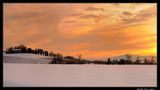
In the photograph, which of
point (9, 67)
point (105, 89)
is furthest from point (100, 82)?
point (9, 67)

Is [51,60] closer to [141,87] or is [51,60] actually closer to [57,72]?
[57,72]

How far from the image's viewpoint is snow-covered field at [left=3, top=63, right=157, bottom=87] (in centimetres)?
929

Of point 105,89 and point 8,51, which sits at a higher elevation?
point 8,51

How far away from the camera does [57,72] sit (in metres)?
9.37

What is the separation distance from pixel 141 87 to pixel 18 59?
2047mm

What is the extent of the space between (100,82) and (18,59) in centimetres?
139

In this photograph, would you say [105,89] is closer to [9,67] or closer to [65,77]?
[65,77]

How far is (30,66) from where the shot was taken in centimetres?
939

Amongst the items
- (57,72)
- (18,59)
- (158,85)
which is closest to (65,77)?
(57,72)

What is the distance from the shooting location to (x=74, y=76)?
9312mm

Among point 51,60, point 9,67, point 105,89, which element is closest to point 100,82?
point 105,89

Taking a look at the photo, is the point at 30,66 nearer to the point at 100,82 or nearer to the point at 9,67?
the point at 9,67

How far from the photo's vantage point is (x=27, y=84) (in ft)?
30.4

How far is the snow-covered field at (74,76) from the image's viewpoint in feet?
30.5
